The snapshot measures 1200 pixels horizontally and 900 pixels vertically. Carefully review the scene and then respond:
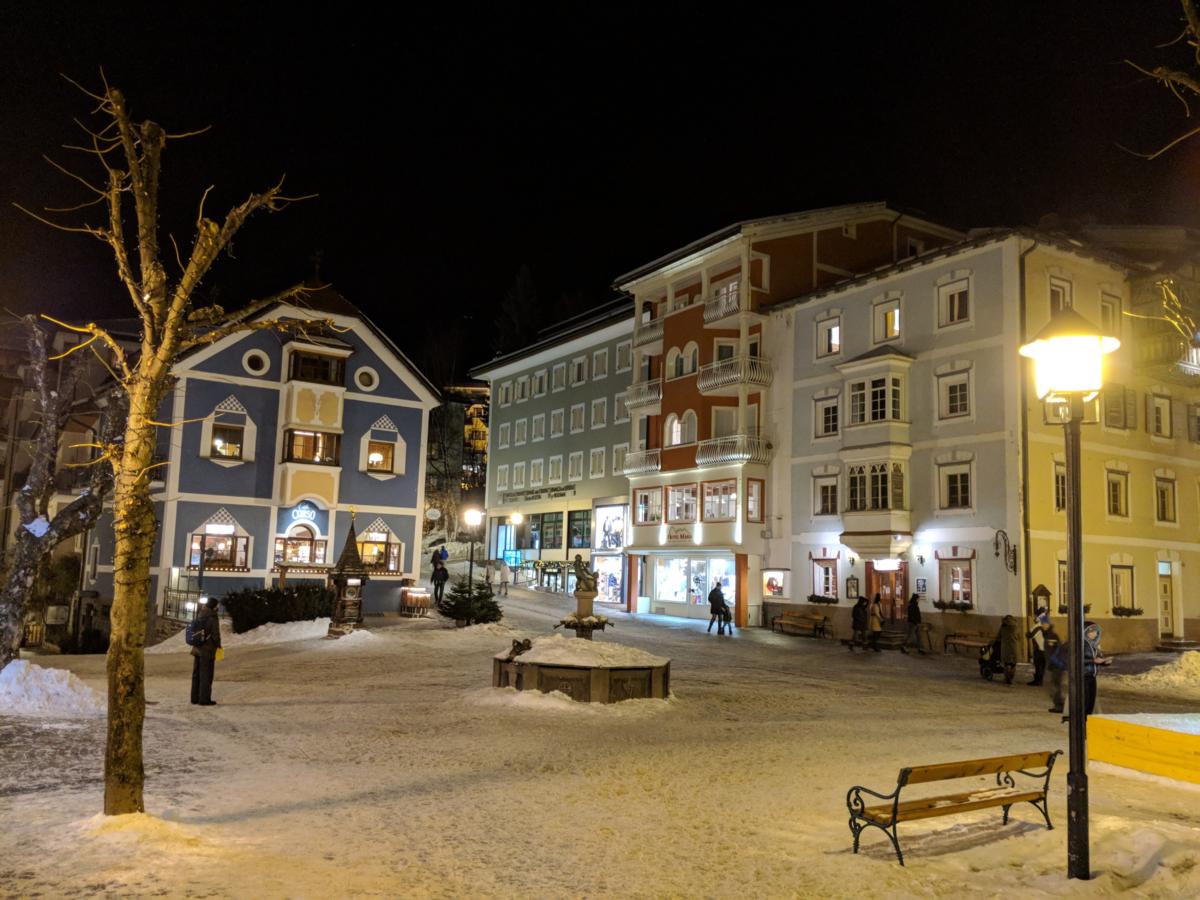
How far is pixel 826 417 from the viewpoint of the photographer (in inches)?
1441

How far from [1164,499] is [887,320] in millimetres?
11768

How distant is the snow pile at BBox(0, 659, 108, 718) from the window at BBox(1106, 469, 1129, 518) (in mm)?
30678

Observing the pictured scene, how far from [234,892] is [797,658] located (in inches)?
874

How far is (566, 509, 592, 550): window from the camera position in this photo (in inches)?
2030

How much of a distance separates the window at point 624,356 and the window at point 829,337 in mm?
14187

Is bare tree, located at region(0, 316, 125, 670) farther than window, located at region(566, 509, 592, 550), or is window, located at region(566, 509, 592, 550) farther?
window, located at region(566, 509, 592, 550)

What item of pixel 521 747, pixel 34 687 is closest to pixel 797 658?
pixel 521 747

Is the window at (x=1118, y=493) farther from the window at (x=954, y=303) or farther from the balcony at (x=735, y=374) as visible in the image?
the balcony at (x=735, y=374)

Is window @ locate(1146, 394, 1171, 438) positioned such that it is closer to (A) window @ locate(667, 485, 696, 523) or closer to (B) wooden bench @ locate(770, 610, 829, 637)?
(B) wooden bench @ locate(770, 610, 829, 637)

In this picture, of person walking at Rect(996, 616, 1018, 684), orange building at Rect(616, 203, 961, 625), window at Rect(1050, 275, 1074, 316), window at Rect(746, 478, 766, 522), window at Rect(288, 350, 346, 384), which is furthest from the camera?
orange building at Rect(616, 203, 961, 625)

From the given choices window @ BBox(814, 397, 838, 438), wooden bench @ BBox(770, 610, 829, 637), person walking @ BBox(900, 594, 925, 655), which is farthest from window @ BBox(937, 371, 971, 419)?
wooden bench @ BBox(770, 610, 829, 637)

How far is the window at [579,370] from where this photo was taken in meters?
53.7

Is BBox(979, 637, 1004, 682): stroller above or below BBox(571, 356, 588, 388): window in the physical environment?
below

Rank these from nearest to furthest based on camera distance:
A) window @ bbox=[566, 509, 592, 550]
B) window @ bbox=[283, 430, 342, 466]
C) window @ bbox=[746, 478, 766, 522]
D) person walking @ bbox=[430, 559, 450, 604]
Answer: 1. person walking @ bbox=[430, 559, 450, 604]
2. window @ bbox=[283, 430, 342, 466]
3. window @ bbox=[746, 478, 766, 522]
4. window @ bbox=[566, 509, 592, 550]
